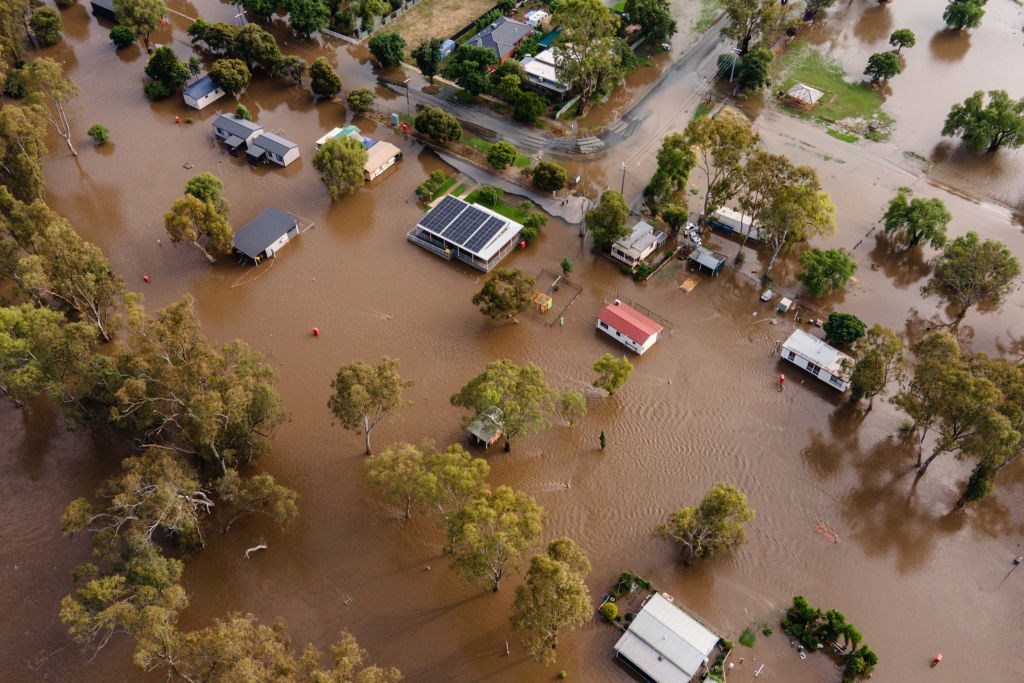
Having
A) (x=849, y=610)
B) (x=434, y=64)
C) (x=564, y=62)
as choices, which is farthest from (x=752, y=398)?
(x=434, y=64)

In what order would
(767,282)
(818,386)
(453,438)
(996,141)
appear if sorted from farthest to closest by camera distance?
(996,141)
(767,282)
(818,386)
(453,438)

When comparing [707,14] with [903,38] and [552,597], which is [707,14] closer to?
[903,38]

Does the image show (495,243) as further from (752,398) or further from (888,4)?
(888,4)

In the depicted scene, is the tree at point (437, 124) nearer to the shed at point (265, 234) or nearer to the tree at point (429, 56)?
the tree at point (429, 56)

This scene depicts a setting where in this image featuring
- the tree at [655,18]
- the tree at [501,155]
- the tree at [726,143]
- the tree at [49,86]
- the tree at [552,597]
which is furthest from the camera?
the tree at [655,18]

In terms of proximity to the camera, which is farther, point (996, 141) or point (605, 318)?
point (996, 141)

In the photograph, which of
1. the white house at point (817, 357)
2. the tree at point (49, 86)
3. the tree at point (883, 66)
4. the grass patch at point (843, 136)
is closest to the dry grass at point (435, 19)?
the tree at point (49, 86)
